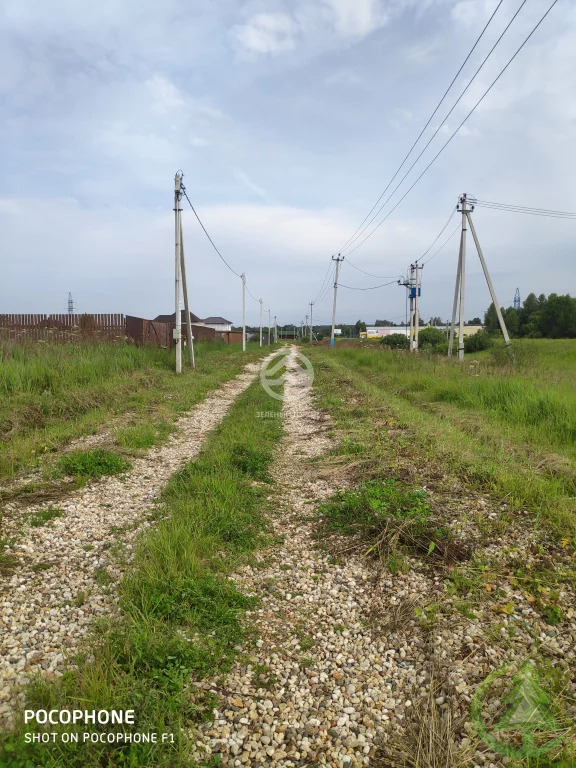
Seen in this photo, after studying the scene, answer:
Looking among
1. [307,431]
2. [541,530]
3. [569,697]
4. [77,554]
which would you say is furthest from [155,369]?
[569,697]

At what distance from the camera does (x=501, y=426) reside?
7523 millimetres

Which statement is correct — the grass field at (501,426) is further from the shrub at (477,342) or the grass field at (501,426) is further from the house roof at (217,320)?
the house roof at (217,320)

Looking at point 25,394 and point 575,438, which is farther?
point 25,394

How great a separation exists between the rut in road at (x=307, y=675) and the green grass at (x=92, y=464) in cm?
260

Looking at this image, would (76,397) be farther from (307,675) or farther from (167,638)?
(307,675)

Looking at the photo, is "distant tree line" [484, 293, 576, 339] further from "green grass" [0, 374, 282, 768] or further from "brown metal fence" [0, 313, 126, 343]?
"green grass" [0, 374, 282, 768]

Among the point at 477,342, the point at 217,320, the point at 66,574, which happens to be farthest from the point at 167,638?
the point at 217,320

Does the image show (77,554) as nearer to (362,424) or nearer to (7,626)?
(7,626)

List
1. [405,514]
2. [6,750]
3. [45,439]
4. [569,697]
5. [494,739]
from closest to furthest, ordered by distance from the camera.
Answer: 1. [6,750]
2. [494,739]
3. [569,697]
4. [405,514]
5. [45,439]

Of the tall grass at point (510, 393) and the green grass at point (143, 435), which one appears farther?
the tall grass at point (510, 393)

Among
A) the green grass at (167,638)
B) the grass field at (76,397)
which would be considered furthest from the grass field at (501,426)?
the grass field at (76,397)

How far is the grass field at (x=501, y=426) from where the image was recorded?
4.43 meters

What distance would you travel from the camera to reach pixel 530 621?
8.97 feet

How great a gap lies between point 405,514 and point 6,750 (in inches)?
121
